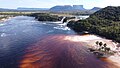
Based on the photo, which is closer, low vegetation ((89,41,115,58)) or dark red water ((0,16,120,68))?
dark red water ((0,16,120,68))

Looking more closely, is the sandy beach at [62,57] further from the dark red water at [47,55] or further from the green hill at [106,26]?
the green hill at [106,26]

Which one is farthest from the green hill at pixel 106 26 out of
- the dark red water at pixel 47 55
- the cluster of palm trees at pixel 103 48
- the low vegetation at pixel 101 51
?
the dark red water at pixel 47 55

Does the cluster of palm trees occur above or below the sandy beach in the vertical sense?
above

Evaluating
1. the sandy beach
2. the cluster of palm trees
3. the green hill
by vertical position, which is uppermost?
the green hill

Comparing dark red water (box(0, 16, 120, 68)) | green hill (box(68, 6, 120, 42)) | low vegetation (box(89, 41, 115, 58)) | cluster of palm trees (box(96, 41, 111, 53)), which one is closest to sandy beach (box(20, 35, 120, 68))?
dark red water (box(0, 16, 120, 68))

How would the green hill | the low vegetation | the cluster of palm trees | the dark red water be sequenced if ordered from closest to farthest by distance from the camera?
the dark red water → the low vegetation → the cluster of palm trees → the green hill

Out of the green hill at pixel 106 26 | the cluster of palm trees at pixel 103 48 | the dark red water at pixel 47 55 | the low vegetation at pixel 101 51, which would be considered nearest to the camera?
the dark red water at pixel 47 55

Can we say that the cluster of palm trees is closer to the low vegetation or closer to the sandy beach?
the low vegetation

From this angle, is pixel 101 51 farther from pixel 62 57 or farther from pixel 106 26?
pixel 106 26

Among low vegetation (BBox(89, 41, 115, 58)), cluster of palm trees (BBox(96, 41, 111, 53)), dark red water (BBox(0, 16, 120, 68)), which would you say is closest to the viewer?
dark red water (BBox(0, 16, 120, 68))

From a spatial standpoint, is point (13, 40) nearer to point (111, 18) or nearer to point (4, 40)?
point (4, 40)

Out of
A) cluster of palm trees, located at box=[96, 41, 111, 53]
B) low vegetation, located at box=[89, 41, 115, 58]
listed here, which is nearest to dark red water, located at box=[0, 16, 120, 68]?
low vegetation, located at box=[89, 41, 115, 58]
